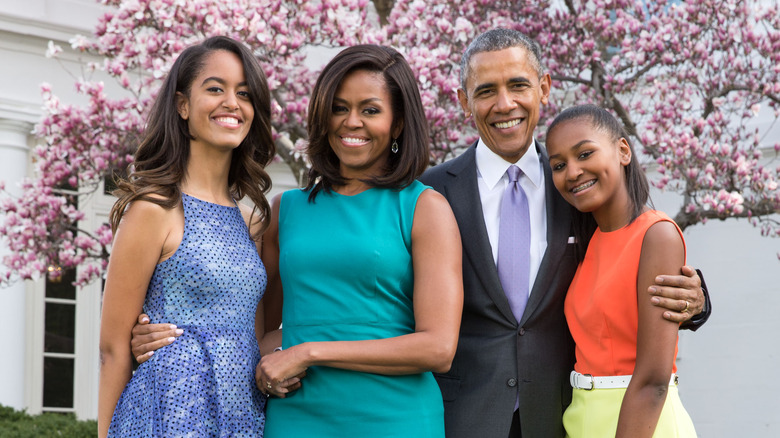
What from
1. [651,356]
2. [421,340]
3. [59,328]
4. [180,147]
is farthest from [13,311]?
[651,356]

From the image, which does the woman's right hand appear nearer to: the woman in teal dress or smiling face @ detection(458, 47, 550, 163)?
the woman in teal dress

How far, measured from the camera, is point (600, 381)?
3059 mm

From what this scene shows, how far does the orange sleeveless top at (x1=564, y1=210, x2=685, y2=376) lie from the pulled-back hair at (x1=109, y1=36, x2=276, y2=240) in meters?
1.09

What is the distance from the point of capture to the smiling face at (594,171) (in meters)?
3.16

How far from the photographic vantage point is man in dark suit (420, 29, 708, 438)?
3279mm

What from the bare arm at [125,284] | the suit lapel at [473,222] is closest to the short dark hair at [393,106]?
the suit lapel at [473,222]

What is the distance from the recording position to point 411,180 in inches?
125

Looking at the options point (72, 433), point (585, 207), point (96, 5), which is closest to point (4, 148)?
point (96, 5)

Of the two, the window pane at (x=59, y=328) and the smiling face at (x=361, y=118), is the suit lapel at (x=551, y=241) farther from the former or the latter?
the window pane at (x=59, y=328)

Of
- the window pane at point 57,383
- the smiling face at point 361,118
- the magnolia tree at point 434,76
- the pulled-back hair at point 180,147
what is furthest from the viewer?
the window pane at point 57,383

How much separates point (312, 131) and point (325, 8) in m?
3.76

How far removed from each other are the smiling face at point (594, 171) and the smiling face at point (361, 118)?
1.92ft

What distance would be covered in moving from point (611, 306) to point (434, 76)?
3732 millimetres

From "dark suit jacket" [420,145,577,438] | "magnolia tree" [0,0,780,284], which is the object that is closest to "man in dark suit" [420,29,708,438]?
"dark suit jacket" [420,145,577,438]
